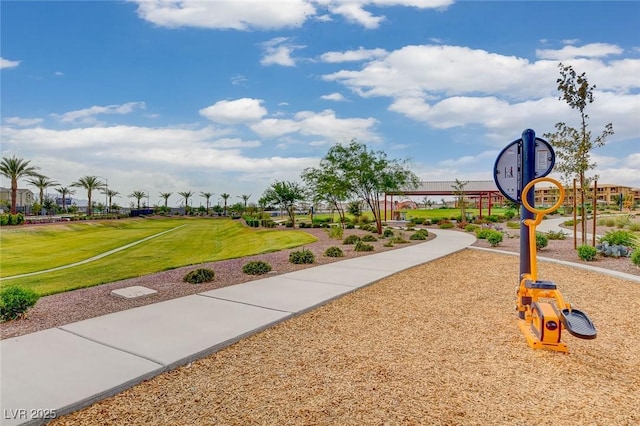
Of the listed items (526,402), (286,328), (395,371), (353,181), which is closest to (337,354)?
(395,371)

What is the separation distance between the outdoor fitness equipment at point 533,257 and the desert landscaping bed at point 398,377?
0.78 feet

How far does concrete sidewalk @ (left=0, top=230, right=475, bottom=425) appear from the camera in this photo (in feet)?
9.89

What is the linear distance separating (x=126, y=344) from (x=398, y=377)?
291 cm

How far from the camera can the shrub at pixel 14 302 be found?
4.89m

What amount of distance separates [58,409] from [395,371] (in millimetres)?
2835

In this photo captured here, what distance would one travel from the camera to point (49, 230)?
116 ft

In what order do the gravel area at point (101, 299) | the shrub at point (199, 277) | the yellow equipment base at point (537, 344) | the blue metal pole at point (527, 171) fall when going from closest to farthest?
the yellow equipment base at point (537, 344) < the gravel area at point (101, 299) < the blue metal pole at point (527, 171) < the shrub at point (199, 277)

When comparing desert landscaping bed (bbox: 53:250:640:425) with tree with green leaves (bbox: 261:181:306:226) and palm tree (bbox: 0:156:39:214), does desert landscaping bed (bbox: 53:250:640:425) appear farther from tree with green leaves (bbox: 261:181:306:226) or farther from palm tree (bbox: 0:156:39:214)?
palm tree (bbox: 0:156:39:214)

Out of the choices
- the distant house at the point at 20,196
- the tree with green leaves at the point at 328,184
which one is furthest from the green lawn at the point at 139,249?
the distant house at the point at 20,196

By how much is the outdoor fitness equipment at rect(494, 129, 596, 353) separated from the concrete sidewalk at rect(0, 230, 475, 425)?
2.92m

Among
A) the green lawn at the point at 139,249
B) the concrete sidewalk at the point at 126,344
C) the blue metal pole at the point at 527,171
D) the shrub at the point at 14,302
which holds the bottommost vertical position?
the green lawn at the point at 139,249

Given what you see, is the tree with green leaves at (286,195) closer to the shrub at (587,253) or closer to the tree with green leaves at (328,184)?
the tree with green leaves at (328,184)

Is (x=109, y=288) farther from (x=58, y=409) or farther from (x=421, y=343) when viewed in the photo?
(x=421, y=343)

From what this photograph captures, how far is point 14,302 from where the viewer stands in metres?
4.91
